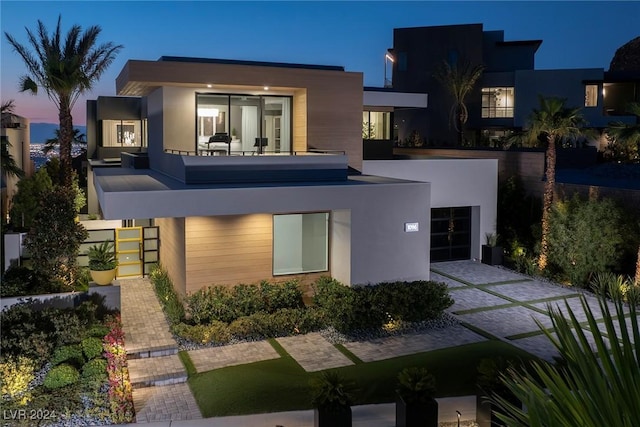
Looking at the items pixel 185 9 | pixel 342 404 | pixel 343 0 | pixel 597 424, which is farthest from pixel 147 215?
pixel 343 0

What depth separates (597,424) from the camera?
3.49 meters

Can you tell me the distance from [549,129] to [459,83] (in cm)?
2328

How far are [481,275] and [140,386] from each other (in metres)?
13.4

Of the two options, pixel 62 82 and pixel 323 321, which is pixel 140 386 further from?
pixel 62 82

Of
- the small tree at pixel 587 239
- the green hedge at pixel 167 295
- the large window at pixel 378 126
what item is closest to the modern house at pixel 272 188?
the green hedge at pixel 167 295

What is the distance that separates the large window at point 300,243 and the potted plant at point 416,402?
7.29 m

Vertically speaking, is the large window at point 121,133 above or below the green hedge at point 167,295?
above

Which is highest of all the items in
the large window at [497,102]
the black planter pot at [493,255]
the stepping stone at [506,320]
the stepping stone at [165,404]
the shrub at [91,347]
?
the large window at [497,102]

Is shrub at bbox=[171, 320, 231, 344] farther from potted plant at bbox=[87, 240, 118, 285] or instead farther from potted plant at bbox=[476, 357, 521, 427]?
potted plant at bbox=[476, 357, 521, 427]

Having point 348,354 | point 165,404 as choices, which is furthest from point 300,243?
point 165,404

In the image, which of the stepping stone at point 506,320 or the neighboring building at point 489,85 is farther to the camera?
the neighboring building at point 489,85

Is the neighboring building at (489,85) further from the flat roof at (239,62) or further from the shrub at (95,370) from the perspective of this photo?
the shrub at (95,370)

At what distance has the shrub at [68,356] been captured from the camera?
1179cm

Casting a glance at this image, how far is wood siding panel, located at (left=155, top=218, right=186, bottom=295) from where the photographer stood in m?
15.6
